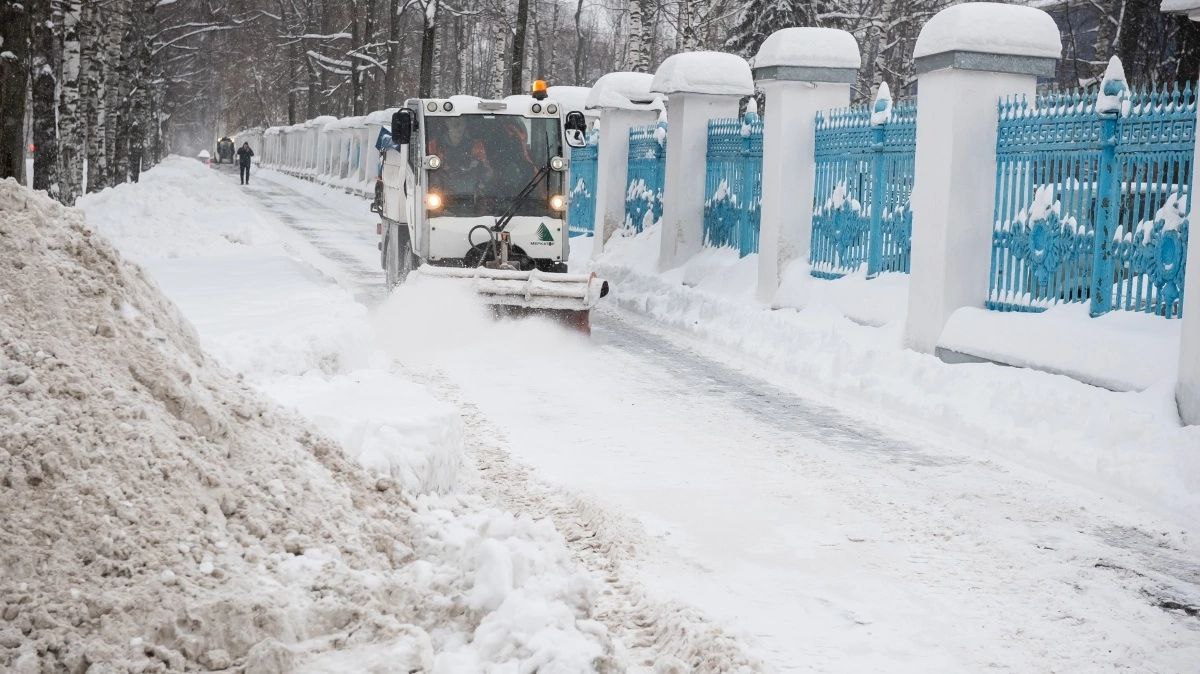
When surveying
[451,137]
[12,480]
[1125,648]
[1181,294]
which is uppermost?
[451,137]

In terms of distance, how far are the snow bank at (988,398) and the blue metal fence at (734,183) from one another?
1.88m

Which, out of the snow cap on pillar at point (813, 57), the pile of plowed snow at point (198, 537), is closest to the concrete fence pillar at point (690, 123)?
the snow cap on pillar at point (813, 57)

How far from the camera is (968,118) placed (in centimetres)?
1116

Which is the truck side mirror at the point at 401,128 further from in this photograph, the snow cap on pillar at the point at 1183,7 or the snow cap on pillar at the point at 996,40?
the snow cap on pillar at the point at 1183,7

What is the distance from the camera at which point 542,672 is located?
397 cm

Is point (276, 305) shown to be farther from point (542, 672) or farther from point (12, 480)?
point (542, 672)

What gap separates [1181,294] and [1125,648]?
479 cm

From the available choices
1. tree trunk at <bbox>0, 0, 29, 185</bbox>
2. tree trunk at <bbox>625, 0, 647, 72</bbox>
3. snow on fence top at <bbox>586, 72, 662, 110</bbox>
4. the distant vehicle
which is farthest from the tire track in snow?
the distant vehicle

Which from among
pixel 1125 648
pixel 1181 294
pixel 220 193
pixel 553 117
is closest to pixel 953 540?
pixel 1125 648

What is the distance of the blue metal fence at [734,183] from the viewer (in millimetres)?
16641

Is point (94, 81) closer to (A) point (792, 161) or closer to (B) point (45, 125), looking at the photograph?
(B) point (45, 125)

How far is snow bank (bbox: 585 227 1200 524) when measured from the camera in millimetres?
7594

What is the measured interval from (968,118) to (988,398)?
2.96m

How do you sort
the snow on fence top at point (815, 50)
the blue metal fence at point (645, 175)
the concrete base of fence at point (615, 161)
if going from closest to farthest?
the snow on fence top at point (815, 50), the blue metal fence at point (645, 175), the concrete base of fence at point (615, 161)
